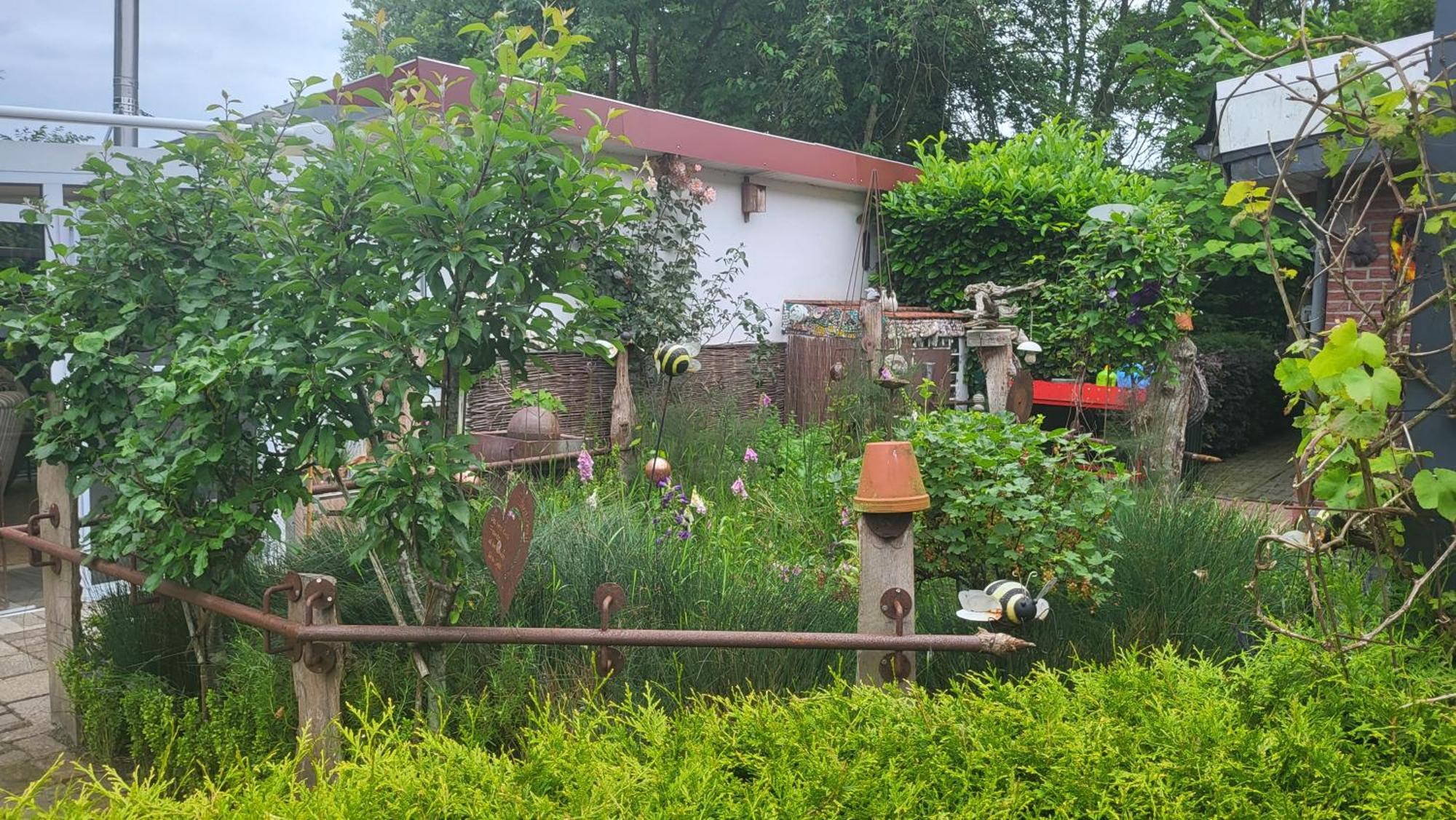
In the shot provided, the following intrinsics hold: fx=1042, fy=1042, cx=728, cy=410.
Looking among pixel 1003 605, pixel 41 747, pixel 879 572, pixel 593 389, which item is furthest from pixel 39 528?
pixel 593 389

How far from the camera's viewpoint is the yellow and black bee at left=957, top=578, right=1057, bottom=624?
2883 mm

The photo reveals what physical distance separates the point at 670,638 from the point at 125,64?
6.08m

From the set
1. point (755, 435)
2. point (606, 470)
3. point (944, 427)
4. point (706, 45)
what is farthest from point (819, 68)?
point (944, 427)

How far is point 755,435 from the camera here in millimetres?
6977

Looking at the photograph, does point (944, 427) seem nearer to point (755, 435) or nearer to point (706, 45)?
point (755, 435)

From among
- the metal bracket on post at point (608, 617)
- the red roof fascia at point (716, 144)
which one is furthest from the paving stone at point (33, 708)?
the red roof fascia at point (716, 144)

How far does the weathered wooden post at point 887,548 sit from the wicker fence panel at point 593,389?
14.0ft

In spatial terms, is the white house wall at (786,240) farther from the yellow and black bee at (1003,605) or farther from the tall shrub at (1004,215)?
the yellow and black bee at (1003,605)

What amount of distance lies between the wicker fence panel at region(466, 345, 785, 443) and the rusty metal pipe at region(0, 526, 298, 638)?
318 centimetres

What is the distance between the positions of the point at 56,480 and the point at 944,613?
3.12 metres

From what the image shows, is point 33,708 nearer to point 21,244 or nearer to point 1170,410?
point 21,244

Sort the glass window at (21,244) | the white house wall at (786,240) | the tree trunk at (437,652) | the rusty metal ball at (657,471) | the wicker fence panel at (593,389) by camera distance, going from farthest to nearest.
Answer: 1. the white house wall at (786,240)
2. the wicker fence panel at (593,389)
3. the glass window at (21,244)
4. the rusty metal ball at (657,471)
5. the tree trunk at (437,652)

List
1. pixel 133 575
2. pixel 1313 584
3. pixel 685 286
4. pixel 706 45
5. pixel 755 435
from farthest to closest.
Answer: pixel 706 45
pixel 685 286
pixel 755 435
pixel 133 575
pixel 1313 584

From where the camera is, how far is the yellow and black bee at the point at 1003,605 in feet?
9.46
